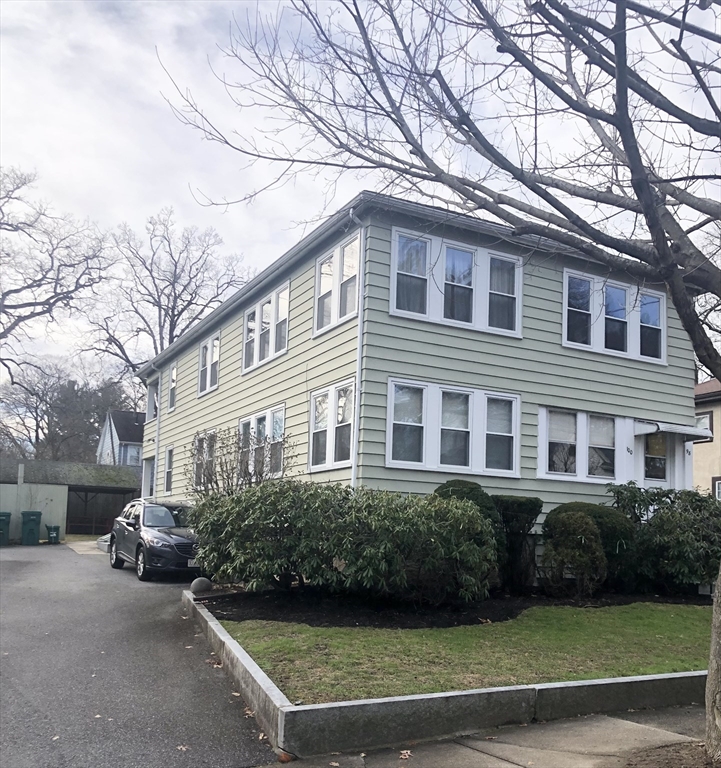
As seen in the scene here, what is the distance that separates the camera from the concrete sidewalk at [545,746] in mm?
5750

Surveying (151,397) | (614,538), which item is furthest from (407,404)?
(151,397)

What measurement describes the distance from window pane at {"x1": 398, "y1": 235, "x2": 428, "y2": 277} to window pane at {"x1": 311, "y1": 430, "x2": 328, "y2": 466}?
351cm

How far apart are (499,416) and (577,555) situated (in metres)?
3.69

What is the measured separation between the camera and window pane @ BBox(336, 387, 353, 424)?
1479 centimetres

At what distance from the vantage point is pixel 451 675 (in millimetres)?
7566

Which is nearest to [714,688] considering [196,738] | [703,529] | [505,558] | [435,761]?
[435,761]

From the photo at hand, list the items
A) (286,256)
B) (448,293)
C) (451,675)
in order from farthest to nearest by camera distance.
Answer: (286,256)
(448,293)
(451,675)

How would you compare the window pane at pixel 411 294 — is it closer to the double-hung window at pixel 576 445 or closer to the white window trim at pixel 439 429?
the white window trim at pixel 439 429

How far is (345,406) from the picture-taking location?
15008 millimetres

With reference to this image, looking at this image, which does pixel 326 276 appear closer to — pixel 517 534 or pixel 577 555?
pixel 517 534

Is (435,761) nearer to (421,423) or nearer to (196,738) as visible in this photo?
(196,738)

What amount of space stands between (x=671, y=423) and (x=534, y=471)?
409cm

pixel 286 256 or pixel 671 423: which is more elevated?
pixel 286 256

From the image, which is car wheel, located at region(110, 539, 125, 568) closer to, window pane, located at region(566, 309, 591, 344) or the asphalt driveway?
the asphalt driveway
